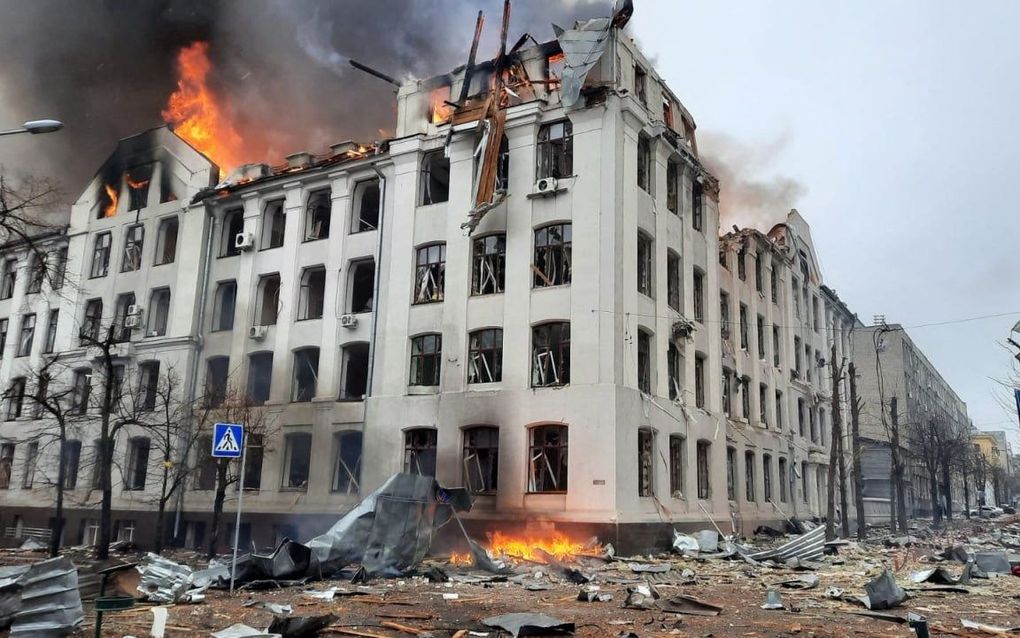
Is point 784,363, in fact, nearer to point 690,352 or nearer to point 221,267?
point 690,352

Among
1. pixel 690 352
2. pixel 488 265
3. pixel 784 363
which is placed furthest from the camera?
pixel 784 363

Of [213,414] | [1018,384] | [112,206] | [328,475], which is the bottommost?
[328,475]

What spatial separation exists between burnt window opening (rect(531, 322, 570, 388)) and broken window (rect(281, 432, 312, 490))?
9542mm

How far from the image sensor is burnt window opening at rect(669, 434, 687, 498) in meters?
25.4

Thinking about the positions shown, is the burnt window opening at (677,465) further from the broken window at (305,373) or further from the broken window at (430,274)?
the broken window at (305,373)

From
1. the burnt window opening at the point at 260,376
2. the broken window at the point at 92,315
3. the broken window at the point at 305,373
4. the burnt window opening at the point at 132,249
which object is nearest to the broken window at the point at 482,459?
the broken window at the point at 305,373

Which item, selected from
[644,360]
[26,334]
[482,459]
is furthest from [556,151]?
[26,334]

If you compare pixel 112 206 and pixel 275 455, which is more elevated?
pixel 112 206

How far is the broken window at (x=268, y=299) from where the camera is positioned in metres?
30.8

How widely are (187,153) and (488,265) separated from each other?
57.0ft

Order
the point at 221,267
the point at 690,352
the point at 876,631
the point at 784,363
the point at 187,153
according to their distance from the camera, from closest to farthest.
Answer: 1. the point at 876,631
2. the point at 690,352
3. the point at 221,267
4. the point at 187,153
5. the point at 784,363

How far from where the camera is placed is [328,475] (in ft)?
87.8

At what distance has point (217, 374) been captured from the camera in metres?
31.1

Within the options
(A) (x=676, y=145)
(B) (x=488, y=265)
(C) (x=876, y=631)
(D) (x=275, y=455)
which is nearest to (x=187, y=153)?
(D) (x=275, y=455)
